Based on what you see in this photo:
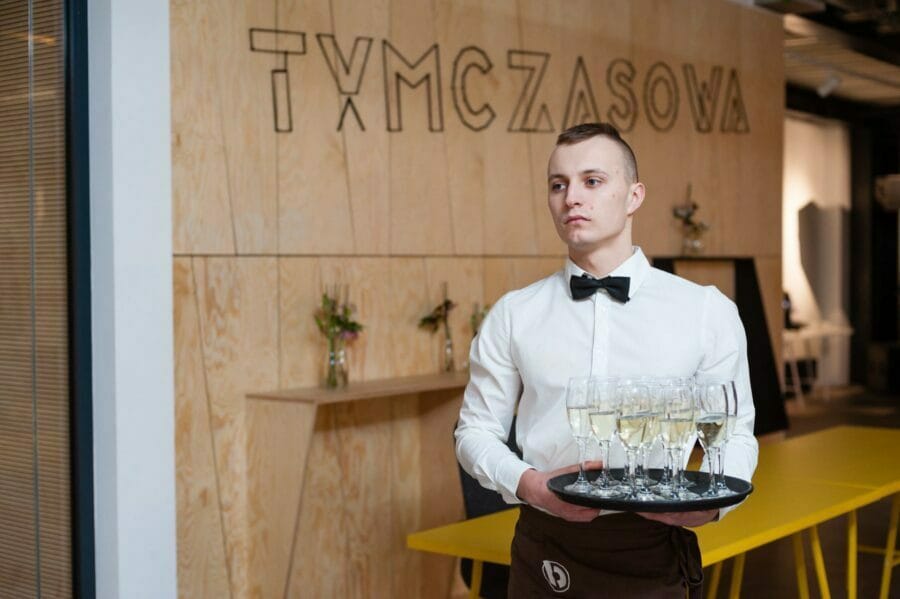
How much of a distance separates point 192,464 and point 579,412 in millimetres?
2338

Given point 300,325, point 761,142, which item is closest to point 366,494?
point 300,325

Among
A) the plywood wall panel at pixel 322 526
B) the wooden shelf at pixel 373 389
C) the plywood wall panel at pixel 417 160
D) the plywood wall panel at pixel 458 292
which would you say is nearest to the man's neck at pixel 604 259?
the wooden shelf at pixel 373 389

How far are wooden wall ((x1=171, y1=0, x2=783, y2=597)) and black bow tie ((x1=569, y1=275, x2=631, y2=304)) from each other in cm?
202

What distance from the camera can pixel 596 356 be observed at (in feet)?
7.39

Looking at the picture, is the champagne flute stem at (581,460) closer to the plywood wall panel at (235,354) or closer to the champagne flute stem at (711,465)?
the champagne flute stem at (711,465)

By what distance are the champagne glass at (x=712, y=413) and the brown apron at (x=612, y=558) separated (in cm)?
18

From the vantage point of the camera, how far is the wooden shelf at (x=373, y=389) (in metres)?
4.18

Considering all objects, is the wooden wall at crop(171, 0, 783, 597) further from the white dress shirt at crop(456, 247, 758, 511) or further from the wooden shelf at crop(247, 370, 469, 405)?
the white dress shirt at crop(456, 247, 758, 511)

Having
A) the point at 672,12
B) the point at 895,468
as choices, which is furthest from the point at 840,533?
the point at 672,12

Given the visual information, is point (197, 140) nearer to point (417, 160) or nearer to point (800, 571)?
point (417, 160)

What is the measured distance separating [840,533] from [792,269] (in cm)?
738

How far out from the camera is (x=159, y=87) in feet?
13.0

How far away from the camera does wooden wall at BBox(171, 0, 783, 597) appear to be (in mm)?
4137

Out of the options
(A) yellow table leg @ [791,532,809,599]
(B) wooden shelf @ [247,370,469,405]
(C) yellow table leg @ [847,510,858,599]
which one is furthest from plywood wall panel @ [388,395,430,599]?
(C) yellow table leg @ [847,510,858,599]
